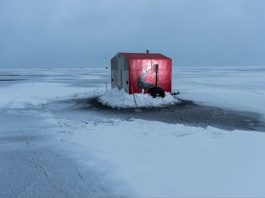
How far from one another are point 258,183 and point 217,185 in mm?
764

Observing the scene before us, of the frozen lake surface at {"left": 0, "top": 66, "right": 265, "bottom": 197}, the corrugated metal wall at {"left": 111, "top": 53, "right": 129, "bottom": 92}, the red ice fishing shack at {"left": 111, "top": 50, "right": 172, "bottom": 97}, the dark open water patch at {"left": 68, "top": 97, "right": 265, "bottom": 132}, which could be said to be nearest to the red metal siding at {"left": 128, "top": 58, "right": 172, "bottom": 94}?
the red ice fishing shack at {"left": 111, "top": 50, "right": 172, "bottom": 97}

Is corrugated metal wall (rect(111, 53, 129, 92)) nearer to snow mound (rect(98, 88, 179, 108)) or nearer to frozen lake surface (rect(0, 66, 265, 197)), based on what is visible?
snow mound (rect(98, 88, 179, 108))

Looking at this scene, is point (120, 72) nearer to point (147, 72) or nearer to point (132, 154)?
point (147, 72)

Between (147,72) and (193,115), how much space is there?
5.08 metres

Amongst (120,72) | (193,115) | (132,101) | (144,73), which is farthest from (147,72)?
(193,115)

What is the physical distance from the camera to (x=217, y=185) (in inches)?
196

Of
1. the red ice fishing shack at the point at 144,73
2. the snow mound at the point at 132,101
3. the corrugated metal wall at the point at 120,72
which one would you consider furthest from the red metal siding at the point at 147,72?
the snow mound at the point at 132,101

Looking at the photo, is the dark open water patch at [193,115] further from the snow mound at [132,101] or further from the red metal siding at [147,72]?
the red metal siding at [147,72]

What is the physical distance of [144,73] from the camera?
15695mm

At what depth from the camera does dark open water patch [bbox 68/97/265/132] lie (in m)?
9.81

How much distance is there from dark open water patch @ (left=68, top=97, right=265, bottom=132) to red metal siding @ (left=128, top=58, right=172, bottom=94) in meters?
2.22

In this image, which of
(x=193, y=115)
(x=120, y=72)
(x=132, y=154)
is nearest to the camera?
(x=132, y=154)

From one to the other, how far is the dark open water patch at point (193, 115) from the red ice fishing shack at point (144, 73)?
2075mm

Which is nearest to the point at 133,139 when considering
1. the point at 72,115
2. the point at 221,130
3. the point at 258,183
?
the point at 221,130
